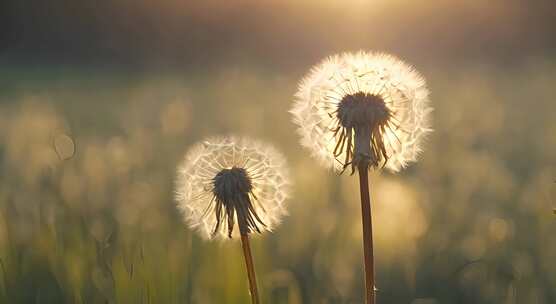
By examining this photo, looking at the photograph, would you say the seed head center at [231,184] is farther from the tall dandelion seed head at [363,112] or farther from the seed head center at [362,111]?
the seed head center at [362,111]

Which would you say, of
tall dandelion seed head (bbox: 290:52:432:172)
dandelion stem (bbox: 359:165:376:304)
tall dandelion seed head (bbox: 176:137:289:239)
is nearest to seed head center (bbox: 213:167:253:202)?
tall dandelion seed head (bbox: 176:137:289:239)

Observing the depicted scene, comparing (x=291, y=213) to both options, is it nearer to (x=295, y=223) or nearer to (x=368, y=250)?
(x=295, y=223)

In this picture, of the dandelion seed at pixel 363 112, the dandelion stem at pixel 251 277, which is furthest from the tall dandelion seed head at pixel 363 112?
the dandelion stem at pixel 251 277

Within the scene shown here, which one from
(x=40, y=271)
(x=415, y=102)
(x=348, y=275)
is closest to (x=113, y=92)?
(x=40, y=271)

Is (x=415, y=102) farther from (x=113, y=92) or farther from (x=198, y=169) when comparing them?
(x=113, y=92)

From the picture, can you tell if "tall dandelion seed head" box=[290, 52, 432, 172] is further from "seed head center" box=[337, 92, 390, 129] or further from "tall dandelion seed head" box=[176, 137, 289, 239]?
"tall dandelion seed head" box=[176, 137, 289, 239]

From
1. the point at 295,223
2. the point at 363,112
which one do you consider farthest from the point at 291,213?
the point at 363,112
